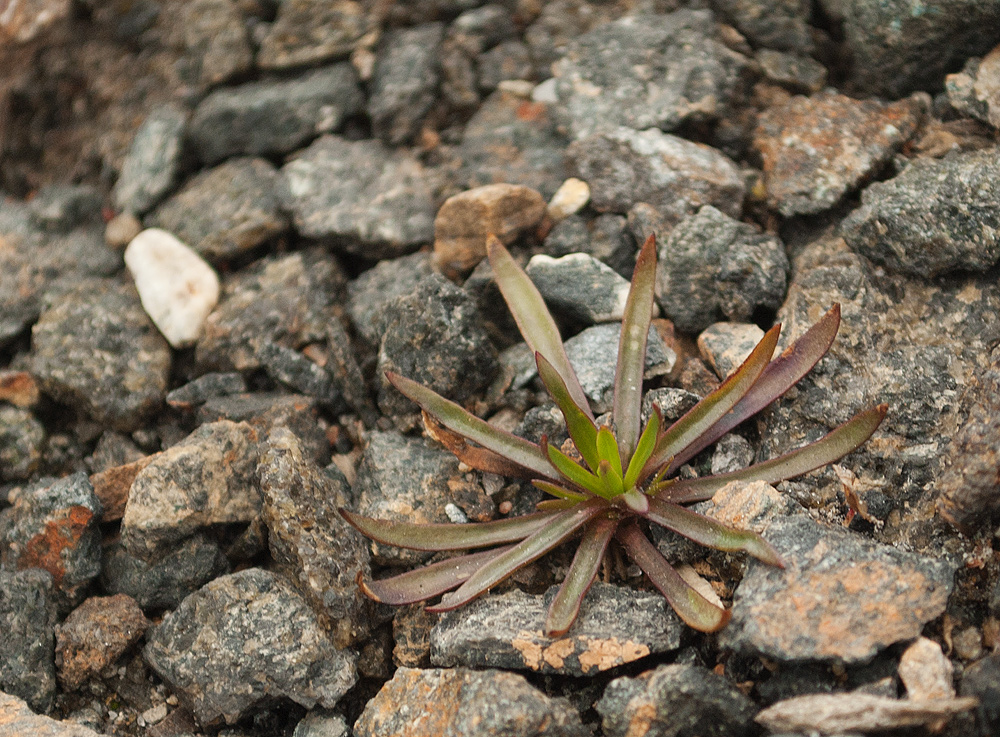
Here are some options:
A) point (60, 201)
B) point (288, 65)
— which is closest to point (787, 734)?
point (288, 65)

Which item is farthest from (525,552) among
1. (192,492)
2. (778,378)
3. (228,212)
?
(228,212)

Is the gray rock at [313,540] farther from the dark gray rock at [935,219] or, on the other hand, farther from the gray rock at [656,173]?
the dark gray rock at [935,219]

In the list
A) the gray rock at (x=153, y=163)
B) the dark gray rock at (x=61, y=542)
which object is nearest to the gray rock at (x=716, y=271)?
the dark gray rock at (x=61, y=542)

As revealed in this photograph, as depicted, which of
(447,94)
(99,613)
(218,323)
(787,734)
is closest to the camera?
(787,734)

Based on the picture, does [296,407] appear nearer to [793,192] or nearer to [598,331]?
[598,331]

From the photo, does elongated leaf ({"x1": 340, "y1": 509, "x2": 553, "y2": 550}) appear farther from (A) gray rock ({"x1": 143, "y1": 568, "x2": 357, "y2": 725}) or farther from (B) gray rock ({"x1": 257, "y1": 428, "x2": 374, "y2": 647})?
(A) gray rock ({"x1": 143, "y1": 568, "x2": 357, "y2": 725})

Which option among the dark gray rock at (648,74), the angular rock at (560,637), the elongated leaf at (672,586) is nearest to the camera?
the elongated leaf at (672,586)

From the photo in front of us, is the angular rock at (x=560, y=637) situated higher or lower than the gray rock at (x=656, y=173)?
lower
